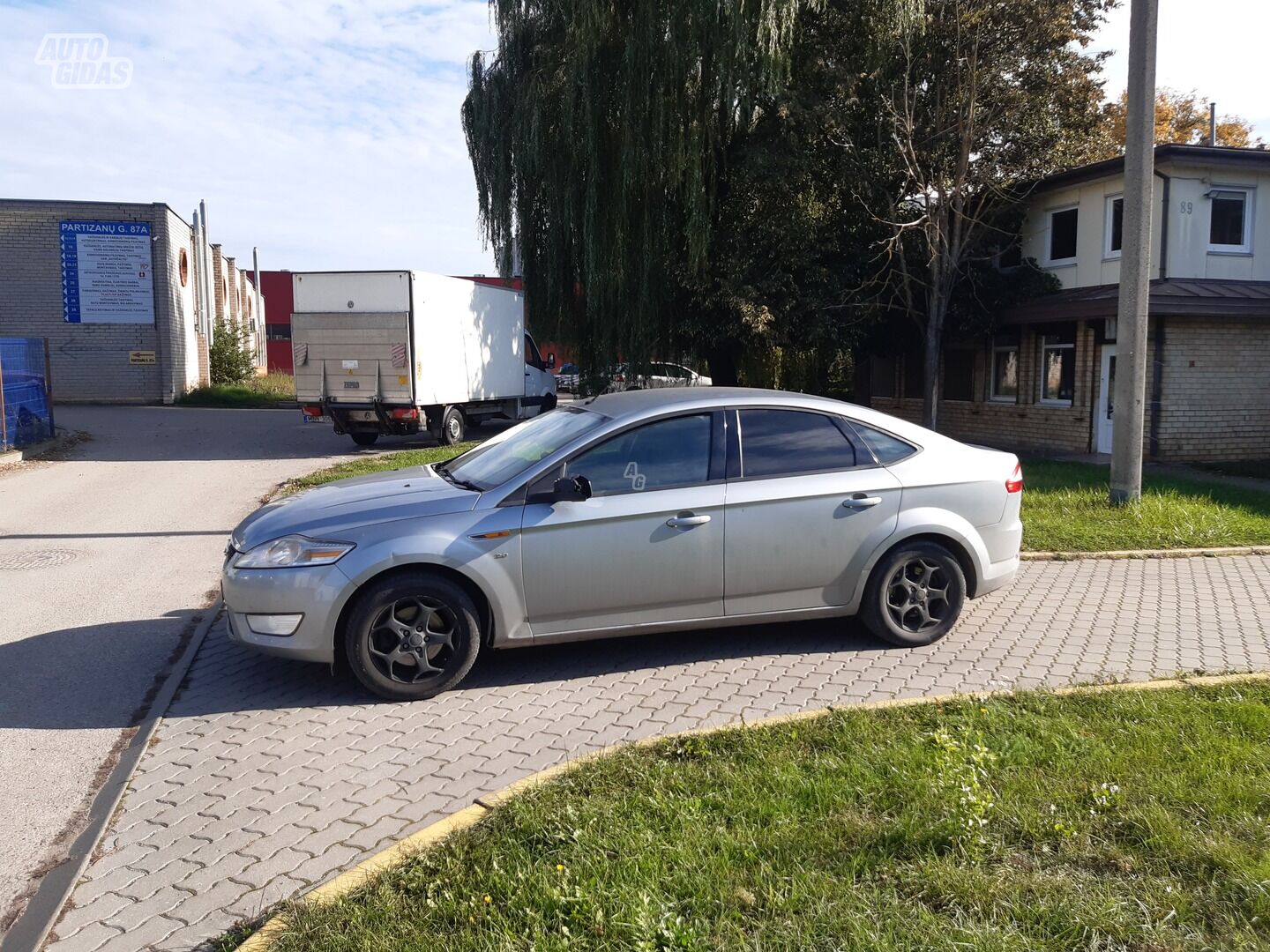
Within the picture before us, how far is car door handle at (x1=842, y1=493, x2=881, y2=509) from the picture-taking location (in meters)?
6.04

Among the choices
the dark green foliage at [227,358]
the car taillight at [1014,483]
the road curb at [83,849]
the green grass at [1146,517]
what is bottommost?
the road curb at [83,849]

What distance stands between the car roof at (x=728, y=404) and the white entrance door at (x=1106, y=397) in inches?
554

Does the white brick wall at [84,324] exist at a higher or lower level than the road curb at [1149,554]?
higher

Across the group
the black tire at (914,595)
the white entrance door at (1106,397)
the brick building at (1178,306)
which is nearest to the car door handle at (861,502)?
the black tire at (914,595)

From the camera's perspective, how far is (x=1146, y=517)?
10531mm

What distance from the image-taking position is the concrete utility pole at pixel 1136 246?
10.8 metres

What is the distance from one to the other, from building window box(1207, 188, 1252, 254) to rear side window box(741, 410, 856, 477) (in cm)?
1537

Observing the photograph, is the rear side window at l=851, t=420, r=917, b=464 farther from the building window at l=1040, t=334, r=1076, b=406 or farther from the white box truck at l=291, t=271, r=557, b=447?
the building window at l=1040, t=334, r=1076, b=406

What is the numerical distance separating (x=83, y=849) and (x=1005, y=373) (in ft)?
69.5

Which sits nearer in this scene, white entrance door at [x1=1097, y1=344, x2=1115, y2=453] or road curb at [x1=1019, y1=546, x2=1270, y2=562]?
road curb at [x1=1019, y1=546, x2=1270, y2=562]

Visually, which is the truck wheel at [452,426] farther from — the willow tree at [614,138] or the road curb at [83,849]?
the road curb at [83,849]

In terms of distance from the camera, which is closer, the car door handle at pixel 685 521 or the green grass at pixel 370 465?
the car door handle at pixel 685 521

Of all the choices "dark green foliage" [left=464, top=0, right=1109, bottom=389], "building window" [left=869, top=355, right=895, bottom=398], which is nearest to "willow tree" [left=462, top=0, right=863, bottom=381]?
"dark green foliage" [left=464, top=0, right=1109, bottom=389]

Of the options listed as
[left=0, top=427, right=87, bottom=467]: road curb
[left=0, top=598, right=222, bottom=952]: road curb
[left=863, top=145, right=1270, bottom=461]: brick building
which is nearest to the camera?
[left=0, top=598, right=222, bottom=952]: road curb
